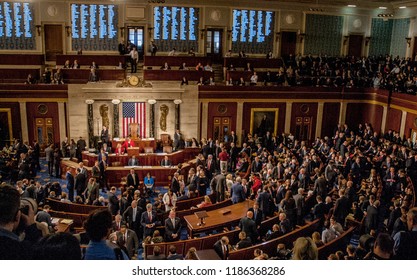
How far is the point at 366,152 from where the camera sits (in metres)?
16.0

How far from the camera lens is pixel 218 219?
10250 mm

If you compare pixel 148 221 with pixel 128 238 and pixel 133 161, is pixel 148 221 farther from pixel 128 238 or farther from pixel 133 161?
pixel 133 161

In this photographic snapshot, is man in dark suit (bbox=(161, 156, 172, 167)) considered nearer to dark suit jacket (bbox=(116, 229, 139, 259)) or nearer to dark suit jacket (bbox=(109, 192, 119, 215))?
dark suit jacket (bbox=(109, 192, 119, 215))

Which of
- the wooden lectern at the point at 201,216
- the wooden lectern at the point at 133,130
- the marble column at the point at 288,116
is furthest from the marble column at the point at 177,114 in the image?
the wooden lectern at the point at 201,216

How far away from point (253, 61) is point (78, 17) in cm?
1007

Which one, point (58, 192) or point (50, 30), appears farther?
point (50, 30)

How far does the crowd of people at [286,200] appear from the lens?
653 cm

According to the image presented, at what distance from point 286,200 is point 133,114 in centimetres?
1108

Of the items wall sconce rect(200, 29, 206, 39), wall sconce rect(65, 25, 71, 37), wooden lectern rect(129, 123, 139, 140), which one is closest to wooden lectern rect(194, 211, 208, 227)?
wooden lectern rect(129, 123, 139, 140)

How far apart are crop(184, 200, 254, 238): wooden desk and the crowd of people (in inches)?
16.6

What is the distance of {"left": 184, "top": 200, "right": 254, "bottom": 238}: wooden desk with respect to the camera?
975 cm

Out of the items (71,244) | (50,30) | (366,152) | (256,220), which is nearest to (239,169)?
(366,152)

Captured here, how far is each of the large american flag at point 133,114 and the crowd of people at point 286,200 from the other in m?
4.05
